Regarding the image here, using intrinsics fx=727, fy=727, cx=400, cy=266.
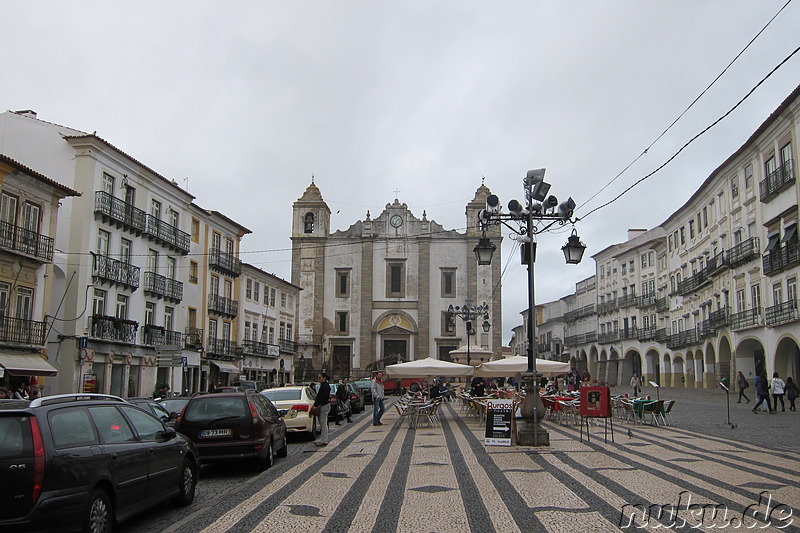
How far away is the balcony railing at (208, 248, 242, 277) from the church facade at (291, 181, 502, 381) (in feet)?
60.9

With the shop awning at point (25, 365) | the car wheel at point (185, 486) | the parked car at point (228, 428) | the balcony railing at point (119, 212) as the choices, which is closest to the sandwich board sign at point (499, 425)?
the parked car at point (228, 428)

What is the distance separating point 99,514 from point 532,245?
10701 millimetres

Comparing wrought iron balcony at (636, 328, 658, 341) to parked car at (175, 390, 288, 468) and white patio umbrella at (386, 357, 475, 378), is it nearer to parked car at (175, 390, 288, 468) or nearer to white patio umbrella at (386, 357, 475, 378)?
white patio umbrella at (386, 357, 475, 378)

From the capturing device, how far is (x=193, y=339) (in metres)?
38.9

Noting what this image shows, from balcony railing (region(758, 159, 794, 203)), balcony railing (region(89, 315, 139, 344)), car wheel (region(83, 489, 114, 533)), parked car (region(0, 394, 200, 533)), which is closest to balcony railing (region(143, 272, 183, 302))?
balcony railing (region(89, 315, 139, 344))

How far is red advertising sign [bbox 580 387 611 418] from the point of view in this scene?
14.8 meters

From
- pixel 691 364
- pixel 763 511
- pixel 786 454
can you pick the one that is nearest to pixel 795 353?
pixel 691 364

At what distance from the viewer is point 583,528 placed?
276 inches

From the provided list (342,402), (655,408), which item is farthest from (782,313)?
(342,402)

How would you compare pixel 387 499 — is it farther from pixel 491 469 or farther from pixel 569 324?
pixel 569 324

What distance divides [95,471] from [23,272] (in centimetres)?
1960

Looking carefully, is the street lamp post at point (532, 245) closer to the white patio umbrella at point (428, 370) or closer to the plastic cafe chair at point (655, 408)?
the plastic cafe chair at point (655, 408)

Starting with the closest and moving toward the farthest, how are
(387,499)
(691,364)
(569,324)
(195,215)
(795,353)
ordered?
1. (387,499)
2. (795,353)
3. (195,215)
4. (691,364)
5. (569,324)

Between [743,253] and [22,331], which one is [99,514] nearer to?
[22,331]
